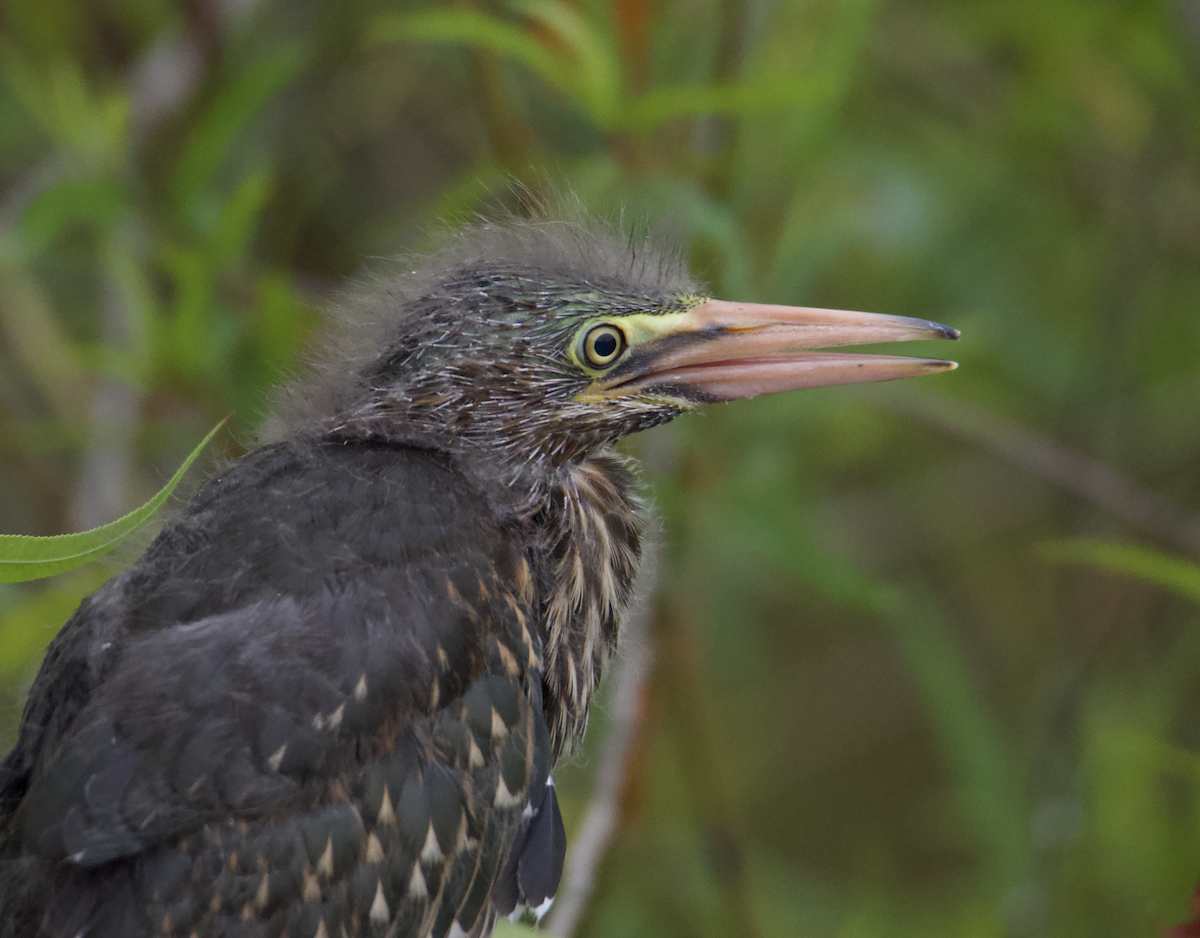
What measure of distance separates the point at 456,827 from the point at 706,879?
1.33m

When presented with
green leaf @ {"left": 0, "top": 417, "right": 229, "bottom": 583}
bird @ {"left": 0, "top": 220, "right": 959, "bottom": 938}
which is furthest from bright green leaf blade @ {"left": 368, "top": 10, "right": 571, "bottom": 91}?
green leaf @ {"left": 0, "top": 417, "right": 229, "bottom": 583}

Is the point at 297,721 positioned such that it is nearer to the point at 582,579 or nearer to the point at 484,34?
the point at 582,579

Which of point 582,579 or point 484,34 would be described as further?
point 484,34

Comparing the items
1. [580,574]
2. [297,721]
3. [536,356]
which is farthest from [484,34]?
[297,721]

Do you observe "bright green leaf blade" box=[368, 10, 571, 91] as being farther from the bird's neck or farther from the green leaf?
the green leaf

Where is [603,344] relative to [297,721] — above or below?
above

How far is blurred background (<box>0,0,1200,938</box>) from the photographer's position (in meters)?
1.67

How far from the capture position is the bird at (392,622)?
40.4 inches

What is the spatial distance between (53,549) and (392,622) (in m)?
0.28

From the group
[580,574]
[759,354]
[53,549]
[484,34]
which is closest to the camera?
[53,549]

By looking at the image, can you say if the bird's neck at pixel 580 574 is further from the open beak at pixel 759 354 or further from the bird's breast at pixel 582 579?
the open beak at pixel 759 354

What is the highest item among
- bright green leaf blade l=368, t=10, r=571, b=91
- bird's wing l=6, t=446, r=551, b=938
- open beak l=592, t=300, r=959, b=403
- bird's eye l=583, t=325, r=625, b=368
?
bright green leaf blade l=368, t=10, r=571, b=91

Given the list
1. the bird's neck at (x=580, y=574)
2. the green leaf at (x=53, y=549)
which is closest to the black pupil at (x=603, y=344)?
the bird's neck at (x=580, y=574)

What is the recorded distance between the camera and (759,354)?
45.6 inches
